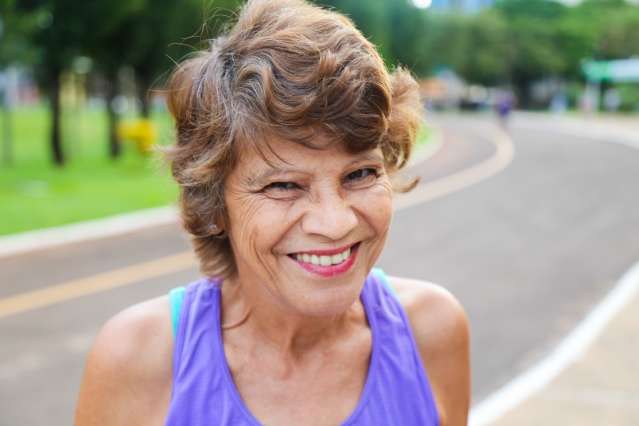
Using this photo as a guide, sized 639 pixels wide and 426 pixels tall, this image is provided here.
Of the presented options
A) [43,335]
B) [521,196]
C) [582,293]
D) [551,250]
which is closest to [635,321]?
[582,293]

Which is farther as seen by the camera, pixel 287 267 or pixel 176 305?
pixel 176 305

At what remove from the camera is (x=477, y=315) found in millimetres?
8188

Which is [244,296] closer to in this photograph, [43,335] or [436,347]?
[436,347]

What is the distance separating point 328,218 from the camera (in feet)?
5.86

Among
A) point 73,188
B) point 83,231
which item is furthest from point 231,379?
point 73,188

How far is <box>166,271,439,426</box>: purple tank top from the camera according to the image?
189 centimetres

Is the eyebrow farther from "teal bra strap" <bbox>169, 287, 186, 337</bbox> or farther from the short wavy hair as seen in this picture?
"teal bra strap" <bbox>169, 287, 186, 337</bbox>

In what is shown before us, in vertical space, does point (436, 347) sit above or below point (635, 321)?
above

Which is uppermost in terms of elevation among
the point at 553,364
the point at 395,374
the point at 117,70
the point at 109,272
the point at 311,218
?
the point at 311,218

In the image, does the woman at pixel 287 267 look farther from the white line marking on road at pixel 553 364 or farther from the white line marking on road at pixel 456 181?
the white line marking on road at pixel 456 181

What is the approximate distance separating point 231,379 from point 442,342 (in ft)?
1.86

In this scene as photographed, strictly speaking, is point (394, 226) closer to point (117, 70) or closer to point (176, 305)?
point (176, 305)

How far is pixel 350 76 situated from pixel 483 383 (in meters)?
5.05

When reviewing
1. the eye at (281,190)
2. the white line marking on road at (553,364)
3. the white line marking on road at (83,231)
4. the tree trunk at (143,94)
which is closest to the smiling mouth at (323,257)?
the eye at (281,190)
